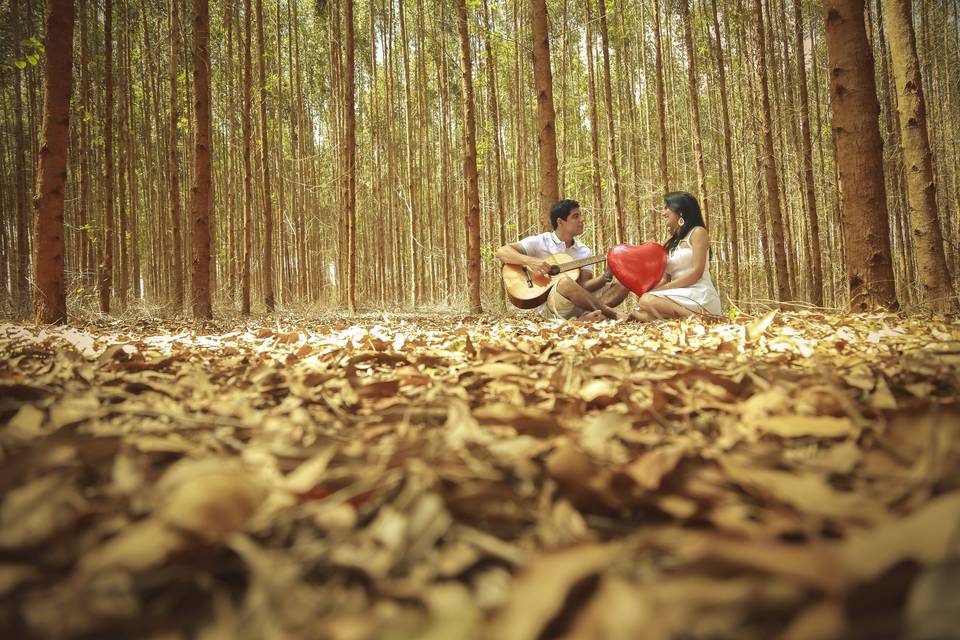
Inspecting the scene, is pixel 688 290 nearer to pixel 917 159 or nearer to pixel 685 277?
pixel 685 277

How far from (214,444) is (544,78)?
276 inches

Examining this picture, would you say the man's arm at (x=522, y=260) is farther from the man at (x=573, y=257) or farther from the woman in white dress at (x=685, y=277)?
the woman in white dress at (x=685, y=277)

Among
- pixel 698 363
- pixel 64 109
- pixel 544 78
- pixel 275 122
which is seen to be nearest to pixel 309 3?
pixel 275 122

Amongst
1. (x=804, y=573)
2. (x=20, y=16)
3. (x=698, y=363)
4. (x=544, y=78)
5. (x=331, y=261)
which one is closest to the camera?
(x=804, y=573)

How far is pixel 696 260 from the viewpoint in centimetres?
460

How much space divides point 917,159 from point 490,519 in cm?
458

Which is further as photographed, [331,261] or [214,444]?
[331,261]

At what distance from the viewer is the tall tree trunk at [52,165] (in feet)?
13.9

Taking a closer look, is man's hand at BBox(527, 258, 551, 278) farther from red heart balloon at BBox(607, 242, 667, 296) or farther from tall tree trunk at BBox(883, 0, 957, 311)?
tall tree trunk at BBox(883, 0, 957, 311)

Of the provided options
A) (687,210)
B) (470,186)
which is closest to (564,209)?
(687,210)

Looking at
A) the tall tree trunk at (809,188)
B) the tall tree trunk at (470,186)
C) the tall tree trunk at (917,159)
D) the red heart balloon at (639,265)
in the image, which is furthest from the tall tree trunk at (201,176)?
the tall tree trunk at (809,188)

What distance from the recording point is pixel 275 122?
47.1 feet

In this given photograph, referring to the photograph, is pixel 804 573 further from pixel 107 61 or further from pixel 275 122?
pixel 275 122

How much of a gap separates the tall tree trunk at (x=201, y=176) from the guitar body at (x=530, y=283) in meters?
3.44
